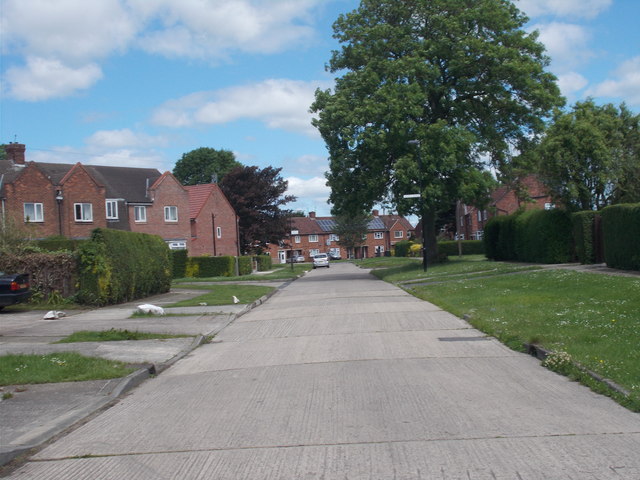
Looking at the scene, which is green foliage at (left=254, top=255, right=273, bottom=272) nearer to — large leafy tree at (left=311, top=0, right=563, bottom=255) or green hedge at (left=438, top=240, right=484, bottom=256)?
green hedge at (left=438, top=240, right=484, bottom=256)

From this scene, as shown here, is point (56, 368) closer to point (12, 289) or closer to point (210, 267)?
point (12, 289)

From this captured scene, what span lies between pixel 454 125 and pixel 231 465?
32.9 meters

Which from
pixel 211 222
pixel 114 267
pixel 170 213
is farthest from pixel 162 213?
pixel 114 267

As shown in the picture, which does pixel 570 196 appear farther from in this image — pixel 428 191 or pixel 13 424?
pixel 13 424

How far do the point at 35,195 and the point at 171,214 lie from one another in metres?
12.5

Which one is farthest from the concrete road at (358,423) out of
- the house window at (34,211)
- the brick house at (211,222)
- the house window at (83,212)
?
the brick house at (211,222)

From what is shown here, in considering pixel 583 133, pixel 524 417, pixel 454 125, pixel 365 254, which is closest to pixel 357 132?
pixel 454 125

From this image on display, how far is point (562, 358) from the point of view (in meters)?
8.93

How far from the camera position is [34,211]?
42969 millimetres

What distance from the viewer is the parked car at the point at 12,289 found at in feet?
61.7

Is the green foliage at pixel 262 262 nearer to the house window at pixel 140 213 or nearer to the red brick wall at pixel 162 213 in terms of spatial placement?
the red brick wall at pixel 162 213

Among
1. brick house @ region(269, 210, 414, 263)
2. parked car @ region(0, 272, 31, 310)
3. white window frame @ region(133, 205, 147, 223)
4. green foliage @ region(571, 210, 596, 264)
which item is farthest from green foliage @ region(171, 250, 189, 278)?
brick house @ region(269, 210, 414, 263)

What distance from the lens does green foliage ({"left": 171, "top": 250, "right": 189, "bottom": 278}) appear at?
4812cm

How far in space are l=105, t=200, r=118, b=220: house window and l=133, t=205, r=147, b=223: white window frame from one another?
227cm
